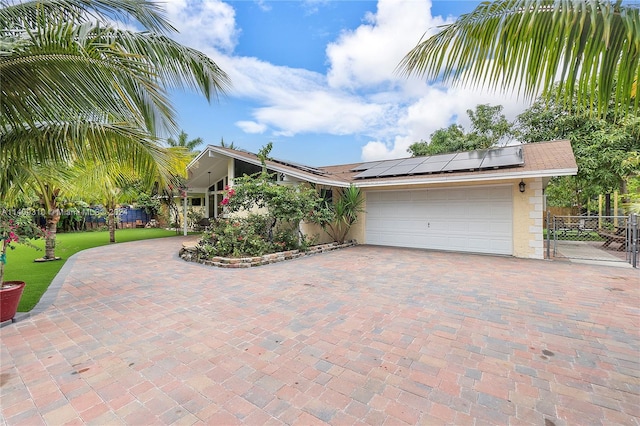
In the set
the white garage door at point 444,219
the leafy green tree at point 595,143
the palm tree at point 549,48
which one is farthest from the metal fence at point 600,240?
the palm tree at point 549,48

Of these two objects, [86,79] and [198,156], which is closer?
[86,79]

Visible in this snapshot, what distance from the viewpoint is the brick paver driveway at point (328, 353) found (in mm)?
2371

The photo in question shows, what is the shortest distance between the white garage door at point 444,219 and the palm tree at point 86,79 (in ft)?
28.2

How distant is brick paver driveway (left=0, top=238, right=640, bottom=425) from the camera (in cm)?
237

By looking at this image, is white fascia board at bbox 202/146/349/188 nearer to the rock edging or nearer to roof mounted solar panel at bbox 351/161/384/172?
the rock edging

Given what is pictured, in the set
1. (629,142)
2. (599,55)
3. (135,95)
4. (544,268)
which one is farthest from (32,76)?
(629,142)

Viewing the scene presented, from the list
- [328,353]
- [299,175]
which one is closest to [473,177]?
[299,175]

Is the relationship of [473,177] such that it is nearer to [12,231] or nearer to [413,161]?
[413,161]

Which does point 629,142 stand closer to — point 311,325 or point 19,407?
point 311,325

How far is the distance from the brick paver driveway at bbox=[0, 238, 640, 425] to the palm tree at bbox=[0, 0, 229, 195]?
2.66 meters

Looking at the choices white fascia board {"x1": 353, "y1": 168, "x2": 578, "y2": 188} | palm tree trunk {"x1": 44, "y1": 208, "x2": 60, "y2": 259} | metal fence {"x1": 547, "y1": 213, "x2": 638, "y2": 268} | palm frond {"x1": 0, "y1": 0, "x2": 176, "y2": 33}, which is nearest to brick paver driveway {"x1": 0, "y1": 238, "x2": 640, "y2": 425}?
metal fence {"x1": 547, "y1": 213, "x2": 638, "y2": 268}

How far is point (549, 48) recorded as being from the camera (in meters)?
1.95

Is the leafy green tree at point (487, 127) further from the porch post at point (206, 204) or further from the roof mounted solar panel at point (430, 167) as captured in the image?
the porch post at point (206, 204)

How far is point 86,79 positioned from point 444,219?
34.6 feet
